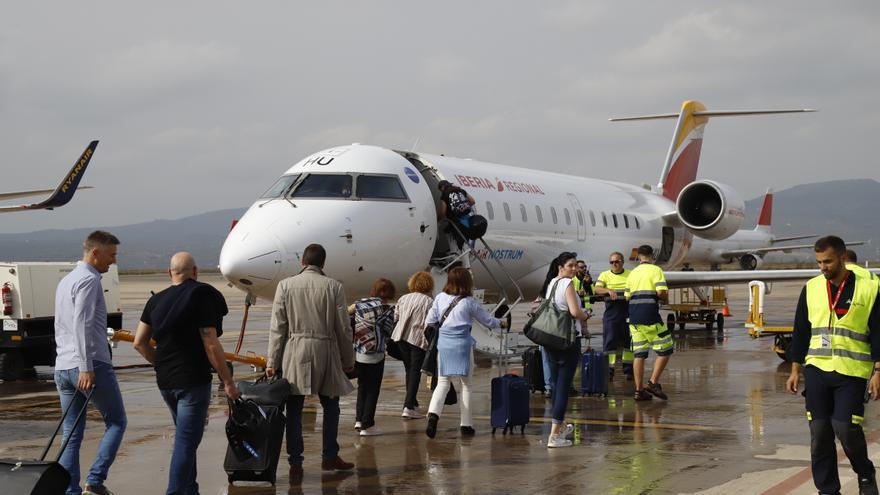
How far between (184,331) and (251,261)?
6507mm

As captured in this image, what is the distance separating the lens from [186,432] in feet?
22.3

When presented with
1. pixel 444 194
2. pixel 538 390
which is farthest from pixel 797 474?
pixel 444 194

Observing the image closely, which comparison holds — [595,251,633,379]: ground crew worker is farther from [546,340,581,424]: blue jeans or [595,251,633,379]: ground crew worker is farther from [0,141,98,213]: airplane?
[0,141,98,213]: airplane

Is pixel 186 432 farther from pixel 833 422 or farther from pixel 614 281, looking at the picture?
pixel 614 281

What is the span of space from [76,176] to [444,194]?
2998cm

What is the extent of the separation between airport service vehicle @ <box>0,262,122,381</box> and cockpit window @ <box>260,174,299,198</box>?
3090 millimetres

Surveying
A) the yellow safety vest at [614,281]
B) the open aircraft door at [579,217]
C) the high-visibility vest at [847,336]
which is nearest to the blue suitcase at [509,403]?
the high-visibility vest at [847,336]

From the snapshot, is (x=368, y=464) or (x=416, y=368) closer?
(x=368, y=464)

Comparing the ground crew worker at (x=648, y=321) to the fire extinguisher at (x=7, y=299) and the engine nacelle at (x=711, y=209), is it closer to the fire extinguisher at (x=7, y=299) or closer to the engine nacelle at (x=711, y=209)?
the fire extinguisher at (x=7, y=299)

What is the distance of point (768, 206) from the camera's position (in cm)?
4334

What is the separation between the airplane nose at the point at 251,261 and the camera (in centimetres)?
1330

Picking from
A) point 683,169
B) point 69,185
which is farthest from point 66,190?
point 683,169

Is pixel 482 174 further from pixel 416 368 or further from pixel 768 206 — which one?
pixel 768 206

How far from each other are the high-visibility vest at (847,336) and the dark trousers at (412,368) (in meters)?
4.83
